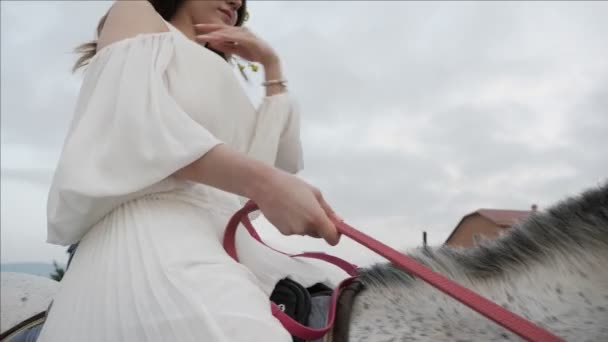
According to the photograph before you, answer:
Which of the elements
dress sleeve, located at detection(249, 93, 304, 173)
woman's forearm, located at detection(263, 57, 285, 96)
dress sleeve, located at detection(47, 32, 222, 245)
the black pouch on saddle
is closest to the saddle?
the black pouch on saddle

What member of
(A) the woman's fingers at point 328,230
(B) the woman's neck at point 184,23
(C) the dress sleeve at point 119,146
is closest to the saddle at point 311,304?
(A) the woman's fingers at point 328,230

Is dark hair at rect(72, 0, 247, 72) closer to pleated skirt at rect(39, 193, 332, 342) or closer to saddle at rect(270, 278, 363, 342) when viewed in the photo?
pleated skirt at rect(39, 193, 332, 342)

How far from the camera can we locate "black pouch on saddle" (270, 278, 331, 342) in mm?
1266

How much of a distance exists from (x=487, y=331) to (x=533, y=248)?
24 centimetres

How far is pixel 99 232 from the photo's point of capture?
4.37ft

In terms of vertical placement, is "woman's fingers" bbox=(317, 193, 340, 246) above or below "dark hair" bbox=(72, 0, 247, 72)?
below

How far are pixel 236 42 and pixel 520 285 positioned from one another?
118 cm

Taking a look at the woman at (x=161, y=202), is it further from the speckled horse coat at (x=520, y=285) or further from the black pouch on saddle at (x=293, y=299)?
the speckled horse coat at (x=520, y=285)

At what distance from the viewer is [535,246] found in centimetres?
120

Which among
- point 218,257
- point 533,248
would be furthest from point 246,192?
point 533,248

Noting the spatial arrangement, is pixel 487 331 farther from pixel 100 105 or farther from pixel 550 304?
pixel 100 105

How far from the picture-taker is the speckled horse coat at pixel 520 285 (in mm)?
1089

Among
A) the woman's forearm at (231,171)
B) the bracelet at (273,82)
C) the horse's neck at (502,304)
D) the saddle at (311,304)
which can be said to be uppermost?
the bracelet at (273,82)

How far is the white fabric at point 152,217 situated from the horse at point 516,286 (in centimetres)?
26
